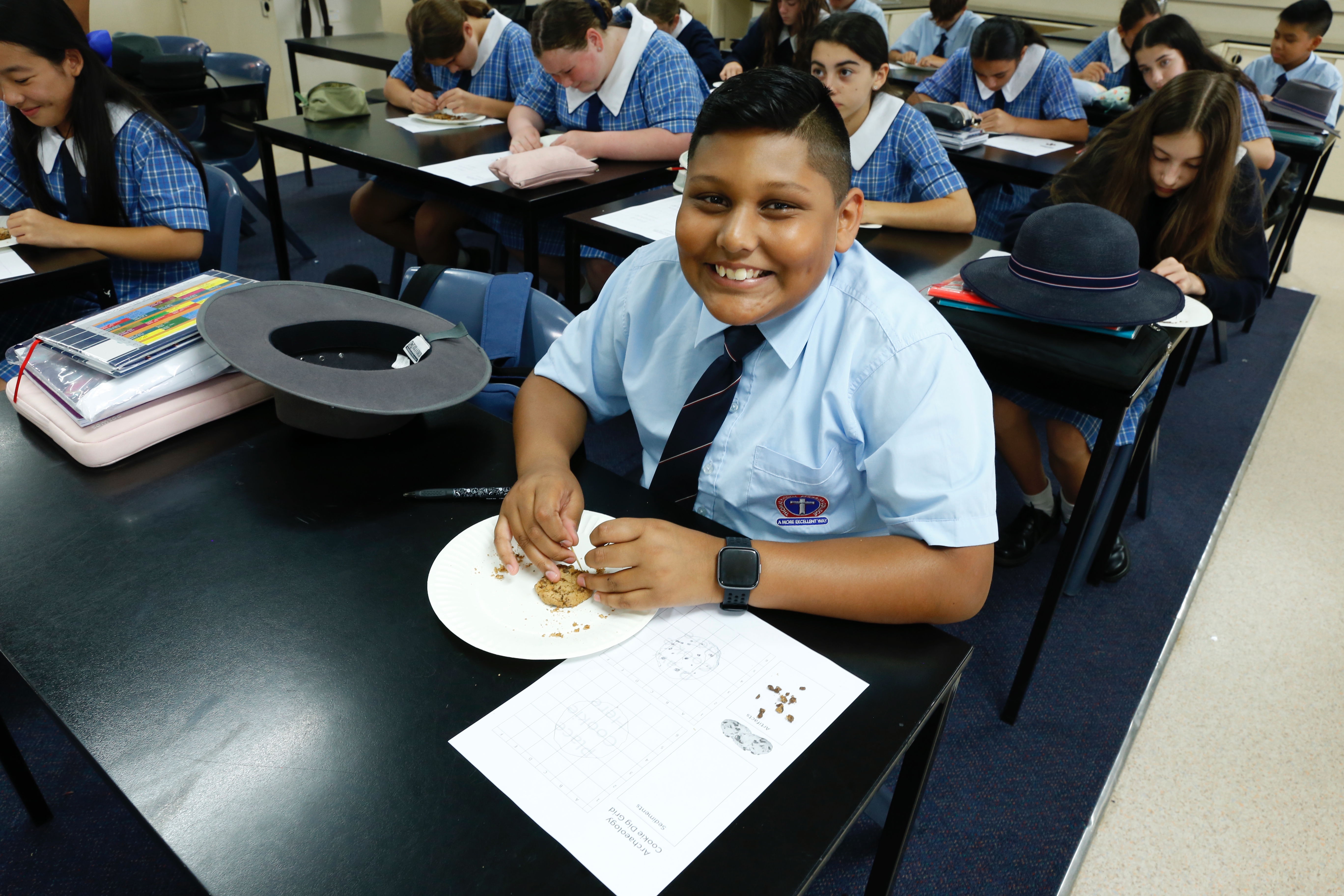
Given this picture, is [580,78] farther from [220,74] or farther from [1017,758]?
[1017,758]

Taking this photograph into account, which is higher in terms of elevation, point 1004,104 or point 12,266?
point 1004,104

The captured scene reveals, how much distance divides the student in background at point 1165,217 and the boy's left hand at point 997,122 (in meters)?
1.02

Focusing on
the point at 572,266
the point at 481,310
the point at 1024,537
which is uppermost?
the point at 481,310

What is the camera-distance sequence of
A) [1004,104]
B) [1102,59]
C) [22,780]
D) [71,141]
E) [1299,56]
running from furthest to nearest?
[1102,59] < [1299,56] < [1004,104] < [71,141] < [22,780]

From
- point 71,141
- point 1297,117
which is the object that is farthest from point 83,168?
point 1297,117

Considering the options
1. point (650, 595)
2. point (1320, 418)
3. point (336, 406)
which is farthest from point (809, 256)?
point (1320, 418)

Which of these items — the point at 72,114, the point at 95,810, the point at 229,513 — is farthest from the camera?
the point at 72,114

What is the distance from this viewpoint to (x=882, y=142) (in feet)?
7.29

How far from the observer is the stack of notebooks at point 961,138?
2.71 meters

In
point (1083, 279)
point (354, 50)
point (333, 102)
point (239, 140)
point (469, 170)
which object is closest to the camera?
point (1083, 279)

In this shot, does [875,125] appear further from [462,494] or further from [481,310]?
[462,494]

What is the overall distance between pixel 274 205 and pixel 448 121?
71 centimetres

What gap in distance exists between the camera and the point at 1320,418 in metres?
2.81

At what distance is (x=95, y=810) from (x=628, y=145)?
207 cm
